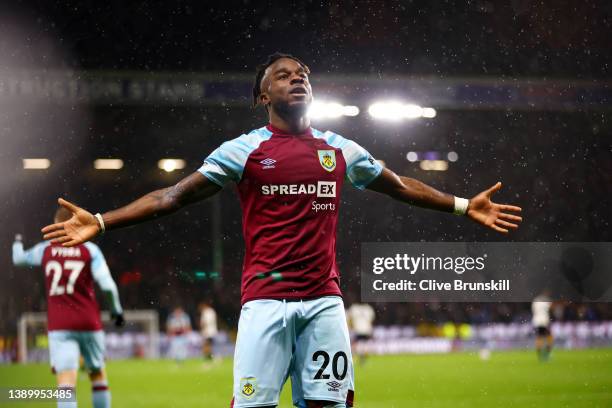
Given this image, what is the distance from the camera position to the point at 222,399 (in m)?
8.66

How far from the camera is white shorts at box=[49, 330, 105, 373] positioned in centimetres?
605

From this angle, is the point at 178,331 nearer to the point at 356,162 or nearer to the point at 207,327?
the point at 207,327

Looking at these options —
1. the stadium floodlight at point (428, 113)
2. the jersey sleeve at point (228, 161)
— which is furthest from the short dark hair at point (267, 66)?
the stadium floodlight at point (428, 113)

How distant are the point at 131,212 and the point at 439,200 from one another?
4.27 ft

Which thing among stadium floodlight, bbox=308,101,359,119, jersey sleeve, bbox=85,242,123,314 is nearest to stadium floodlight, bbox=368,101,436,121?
stadium floodlight, bbox=308,101,359,119

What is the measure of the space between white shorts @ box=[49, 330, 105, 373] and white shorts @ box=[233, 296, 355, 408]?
305 centimetres

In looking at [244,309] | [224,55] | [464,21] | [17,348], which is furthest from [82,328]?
[17,348]

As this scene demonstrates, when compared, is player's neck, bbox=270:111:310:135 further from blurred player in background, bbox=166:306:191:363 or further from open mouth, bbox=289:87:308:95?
blurred player in background, bbox=166:306:191:363

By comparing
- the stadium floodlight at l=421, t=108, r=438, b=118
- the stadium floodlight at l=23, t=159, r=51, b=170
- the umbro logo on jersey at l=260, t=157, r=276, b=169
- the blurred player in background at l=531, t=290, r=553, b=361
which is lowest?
the blurred player in background at l=531, t=290, r=553, b=361

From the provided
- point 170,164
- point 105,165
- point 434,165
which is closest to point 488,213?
point 434,165

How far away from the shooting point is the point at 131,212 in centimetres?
343

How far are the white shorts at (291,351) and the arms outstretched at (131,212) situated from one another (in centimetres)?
49

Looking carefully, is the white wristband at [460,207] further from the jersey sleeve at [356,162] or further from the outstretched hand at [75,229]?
the outstretched hand at [75,229]

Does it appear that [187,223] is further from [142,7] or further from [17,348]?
[142,7]
